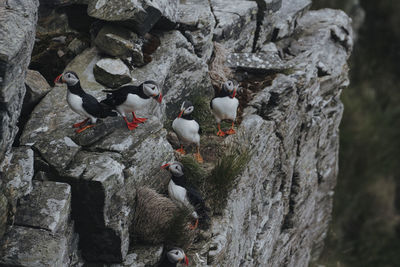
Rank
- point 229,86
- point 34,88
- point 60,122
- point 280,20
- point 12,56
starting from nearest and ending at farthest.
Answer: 1. point 12,56
2. point 60,122
3. point 34,88
4. point 229,86
5. point 280,20

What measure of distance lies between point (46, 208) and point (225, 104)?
2836 mm

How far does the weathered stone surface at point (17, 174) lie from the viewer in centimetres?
409

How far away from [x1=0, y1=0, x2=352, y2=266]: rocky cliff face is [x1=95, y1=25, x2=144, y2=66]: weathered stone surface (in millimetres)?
16

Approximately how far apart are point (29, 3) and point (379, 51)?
17.0 metres

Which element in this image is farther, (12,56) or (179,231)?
(179,231)

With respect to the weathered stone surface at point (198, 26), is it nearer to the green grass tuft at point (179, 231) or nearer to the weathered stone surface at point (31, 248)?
the green grass tuft at point (179, 231)

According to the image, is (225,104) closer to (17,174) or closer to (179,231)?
(179,231)

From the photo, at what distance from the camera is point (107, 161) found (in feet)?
15.2

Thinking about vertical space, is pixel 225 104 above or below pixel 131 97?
below

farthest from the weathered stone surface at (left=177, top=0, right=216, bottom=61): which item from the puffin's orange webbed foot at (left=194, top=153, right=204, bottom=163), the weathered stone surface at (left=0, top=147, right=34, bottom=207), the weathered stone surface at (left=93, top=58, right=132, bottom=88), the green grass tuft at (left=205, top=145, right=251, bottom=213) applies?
the weathered stone surface at (left=0, top=147, right=34, bottom=207)

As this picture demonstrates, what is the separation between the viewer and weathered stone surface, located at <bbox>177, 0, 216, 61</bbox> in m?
7.05

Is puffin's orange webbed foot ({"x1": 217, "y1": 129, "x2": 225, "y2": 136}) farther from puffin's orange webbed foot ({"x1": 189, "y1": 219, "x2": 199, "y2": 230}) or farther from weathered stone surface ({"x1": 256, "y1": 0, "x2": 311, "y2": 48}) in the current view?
weathered stone surface ({"x1": 256, "y1": 0, "x2": 311, "y2": 48})

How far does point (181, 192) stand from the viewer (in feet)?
17.2

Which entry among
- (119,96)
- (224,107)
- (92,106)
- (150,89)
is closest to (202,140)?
(224,107)
